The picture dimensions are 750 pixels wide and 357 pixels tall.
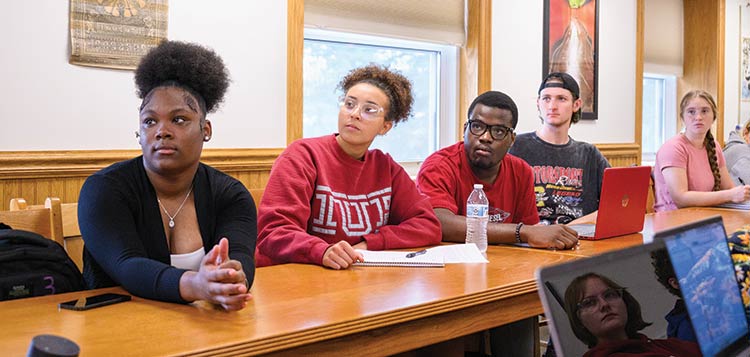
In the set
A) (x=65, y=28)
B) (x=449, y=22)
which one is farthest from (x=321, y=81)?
(x=65, y=28)

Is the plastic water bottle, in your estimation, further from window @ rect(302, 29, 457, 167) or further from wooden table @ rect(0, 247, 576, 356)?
window @ rect(302, 29, 457, 167)

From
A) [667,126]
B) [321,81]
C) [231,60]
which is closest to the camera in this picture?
[231,60]

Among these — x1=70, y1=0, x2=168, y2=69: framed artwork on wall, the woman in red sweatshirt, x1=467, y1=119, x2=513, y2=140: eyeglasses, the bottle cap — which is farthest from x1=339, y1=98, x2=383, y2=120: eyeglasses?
the bottle cap

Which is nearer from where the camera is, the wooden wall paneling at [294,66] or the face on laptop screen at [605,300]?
the face on laptop screen at [605,300]

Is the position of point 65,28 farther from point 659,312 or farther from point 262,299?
point 659,312

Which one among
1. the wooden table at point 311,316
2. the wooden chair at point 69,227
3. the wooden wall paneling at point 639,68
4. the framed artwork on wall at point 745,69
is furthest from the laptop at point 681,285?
the framed artwork on wall at point 745,69

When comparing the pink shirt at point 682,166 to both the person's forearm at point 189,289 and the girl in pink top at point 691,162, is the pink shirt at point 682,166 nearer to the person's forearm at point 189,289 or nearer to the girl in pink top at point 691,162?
the girl in pink top at point 691,162

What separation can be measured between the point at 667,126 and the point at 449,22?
2.85 metres

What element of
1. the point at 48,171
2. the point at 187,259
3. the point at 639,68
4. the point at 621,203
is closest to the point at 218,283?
the point at 187,259

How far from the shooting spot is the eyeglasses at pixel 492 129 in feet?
8.52

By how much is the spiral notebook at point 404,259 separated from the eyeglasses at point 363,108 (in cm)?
48

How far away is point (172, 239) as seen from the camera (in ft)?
5.76

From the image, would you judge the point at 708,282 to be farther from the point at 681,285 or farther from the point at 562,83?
the point at 562,83

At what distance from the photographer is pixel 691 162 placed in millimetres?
4055
